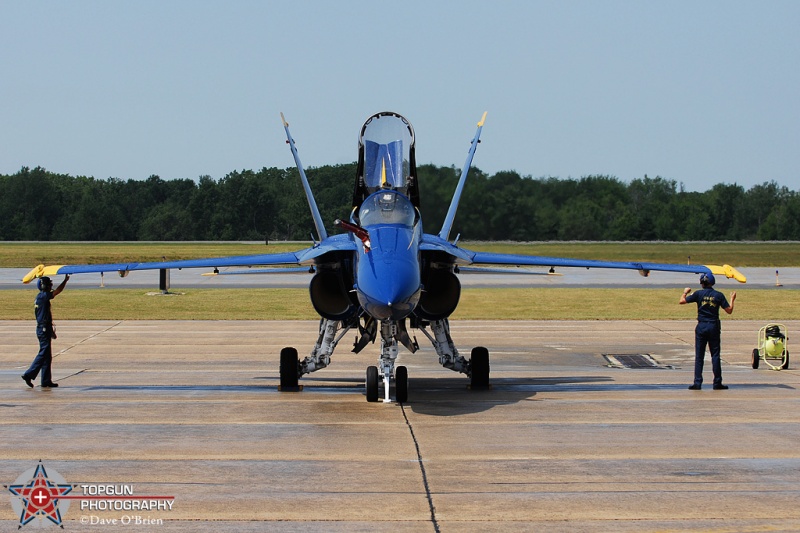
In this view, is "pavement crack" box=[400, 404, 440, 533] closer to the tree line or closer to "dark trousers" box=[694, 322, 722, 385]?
"dark trousers" box=[694, 322, 722, 385]

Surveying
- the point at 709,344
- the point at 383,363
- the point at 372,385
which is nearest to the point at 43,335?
the point at 372,385

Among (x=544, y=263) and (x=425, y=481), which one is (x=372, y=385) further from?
(x=425, y=481)

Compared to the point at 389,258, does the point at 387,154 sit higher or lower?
higher

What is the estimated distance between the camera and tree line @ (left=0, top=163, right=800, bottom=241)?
228 feet

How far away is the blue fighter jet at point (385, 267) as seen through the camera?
13.1 metres

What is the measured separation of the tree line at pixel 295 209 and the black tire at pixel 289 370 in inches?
1490

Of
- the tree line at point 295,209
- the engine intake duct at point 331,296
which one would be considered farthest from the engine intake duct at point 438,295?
the tree line at point 295,209

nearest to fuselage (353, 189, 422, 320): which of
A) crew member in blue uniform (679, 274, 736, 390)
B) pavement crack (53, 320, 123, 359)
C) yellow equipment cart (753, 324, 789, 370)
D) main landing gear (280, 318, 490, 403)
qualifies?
main landing gear (280, 318, 490, 403)

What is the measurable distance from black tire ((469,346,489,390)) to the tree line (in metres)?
37.5

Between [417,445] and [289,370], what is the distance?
5145 mm

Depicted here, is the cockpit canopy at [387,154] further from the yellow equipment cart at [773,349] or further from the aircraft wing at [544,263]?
the yellow equipment cart at [773,349]

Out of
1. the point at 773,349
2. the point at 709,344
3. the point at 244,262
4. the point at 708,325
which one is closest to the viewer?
the point at 244,262

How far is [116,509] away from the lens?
28.1 feet

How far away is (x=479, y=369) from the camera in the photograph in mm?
16031
